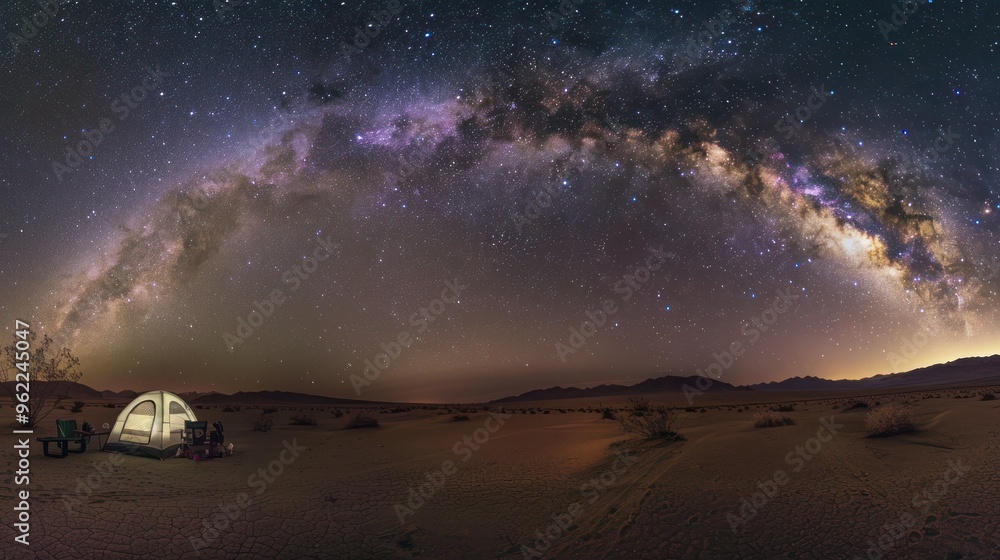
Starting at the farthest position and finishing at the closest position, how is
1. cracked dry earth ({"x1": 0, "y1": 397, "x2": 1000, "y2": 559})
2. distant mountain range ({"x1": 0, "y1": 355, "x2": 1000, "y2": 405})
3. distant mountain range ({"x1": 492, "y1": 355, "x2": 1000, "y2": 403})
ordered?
distant mountain range ({"x1": 492, "y1": 355, "x2": 1000, "y2": 403}) < distant mountain range ({"x1": 0, "y1": 355, "x2": 1000, "y2": 405}) < cracked dry earth ({"x1": 0, "y1": 397, "x2": 1000, "y2": 559})

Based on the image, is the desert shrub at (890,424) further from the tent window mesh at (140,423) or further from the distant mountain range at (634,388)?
the distant mountain range at (634,388)

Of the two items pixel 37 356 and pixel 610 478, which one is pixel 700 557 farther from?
pixel 37 356

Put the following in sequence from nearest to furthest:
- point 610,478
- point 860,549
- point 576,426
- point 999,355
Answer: point 860,549
point 610,478
point 576,426
point 999,355

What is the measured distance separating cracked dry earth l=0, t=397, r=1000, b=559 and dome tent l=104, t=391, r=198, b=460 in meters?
1.50

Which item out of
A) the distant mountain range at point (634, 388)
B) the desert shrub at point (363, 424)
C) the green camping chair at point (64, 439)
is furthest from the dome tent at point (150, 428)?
the distant mountain range at point (634, 388)

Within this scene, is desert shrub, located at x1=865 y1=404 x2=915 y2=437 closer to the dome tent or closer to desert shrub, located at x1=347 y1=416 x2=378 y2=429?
the dome tent

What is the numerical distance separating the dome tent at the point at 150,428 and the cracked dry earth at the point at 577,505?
150cm

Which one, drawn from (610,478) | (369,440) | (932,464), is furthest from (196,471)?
(932,464)

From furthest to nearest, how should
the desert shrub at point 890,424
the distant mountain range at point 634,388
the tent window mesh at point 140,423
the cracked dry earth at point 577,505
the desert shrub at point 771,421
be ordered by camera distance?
the distant mountain range at point 634,388 → the desert shrub at point 771,421 → the tent window mesh at point 140,423 → the desert shrub at point 890,424 → the cracked dry earth at point 577,505

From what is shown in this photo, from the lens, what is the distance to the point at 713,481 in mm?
9117

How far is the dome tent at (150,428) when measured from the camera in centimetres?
1473

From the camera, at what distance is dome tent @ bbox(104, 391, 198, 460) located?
14.7m

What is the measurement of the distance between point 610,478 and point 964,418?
10.3 meters

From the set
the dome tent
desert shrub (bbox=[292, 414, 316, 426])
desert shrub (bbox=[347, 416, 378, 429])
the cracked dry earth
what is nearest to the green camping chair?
the cracked dry earth
